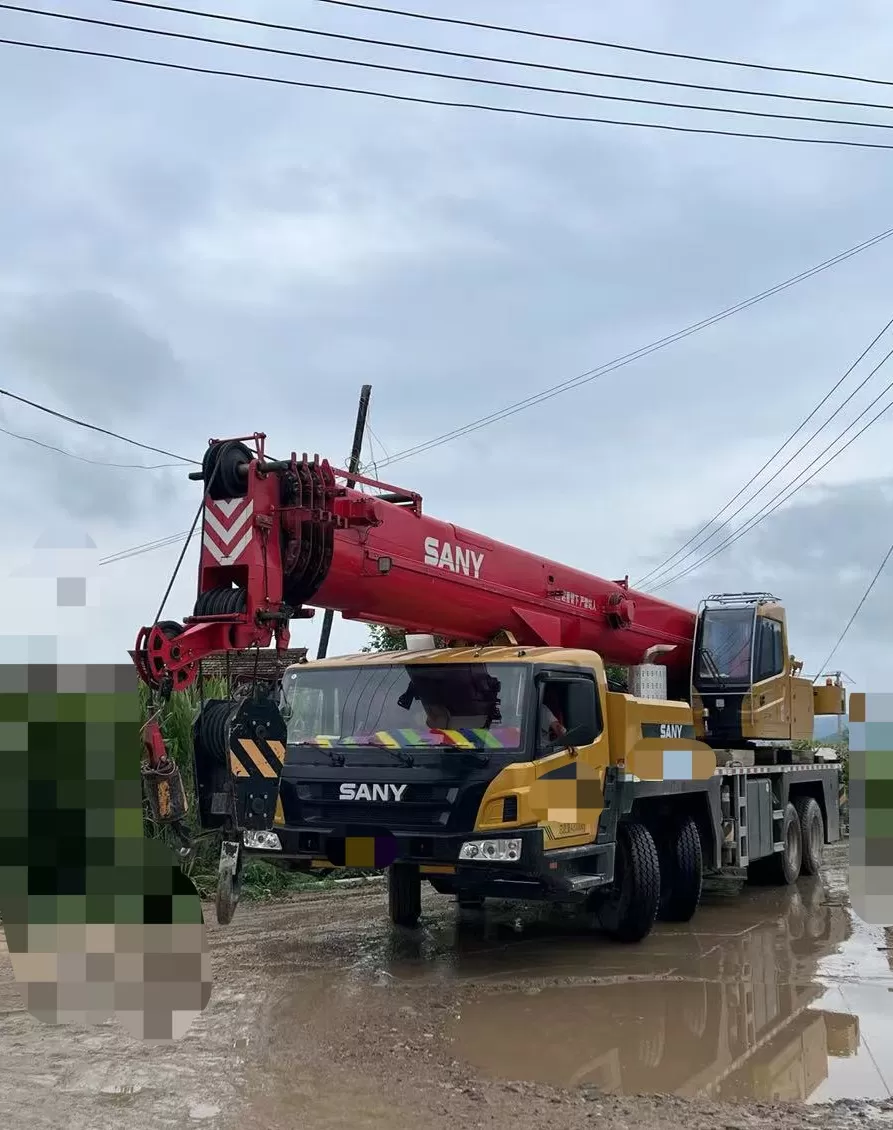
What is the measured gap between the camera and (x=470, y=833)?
7.86 m

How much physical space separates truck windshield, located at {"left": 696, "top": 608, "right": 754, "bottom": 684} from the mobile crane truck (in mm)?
2033

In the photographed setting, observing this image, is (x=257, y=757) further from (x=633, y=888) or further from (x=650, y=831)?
(x=650, y=831)

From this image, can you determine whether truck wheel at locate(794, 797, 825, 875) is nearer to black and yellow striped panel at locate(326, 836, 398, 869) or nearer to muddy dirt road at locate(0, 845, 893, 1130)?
muddy dirt road at locate(0, 845, 893, 1130)

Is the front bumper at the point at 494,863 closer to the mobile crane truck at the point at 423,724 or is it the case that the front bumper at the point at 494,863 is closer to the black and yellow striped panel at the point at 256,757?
the mobile crane truck at the point at 423,724

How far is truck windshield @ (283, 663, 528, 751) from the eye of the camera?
326 inches

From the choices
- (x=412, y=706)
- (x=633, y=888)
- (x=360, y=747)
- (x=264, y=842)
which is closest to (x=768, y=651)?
(x=633, y=888)

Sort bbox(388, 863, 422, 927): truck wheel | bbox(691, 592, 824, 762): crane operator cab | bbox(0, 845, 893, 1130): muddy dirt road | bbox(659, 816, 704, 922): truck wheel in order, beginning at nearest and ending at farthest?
bbox(0, 845, 893, 1130): muddy dirt road < bbox(388, 863, 422, 927): truck wheel < bbox(659, 816, 704, 922): truck wheel < bbox(691, 592, 824, 762): crane operator cab

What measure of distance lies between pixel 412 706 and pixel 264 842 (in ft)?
4.76

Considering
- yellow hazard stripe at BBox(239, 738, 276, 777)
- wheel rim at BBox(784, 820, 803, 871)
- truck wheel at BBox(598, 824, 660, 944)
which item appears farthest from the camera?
wheel rim at BBox(784, 820, 803, 871)

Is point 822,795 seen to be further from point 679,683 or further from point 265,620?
point 265,620

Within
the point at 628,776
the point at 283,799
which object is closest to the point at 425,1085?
the point at 283,799

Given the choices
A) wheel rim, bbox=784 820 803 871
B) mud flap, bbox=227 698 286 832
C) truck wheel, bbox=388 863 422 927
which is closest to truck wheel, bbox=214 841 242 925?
mud flap, bbox=227 698 286 832

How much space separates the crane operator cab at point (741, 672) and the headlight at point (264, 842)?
574cm

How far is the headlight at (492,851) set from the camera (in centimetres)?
779
